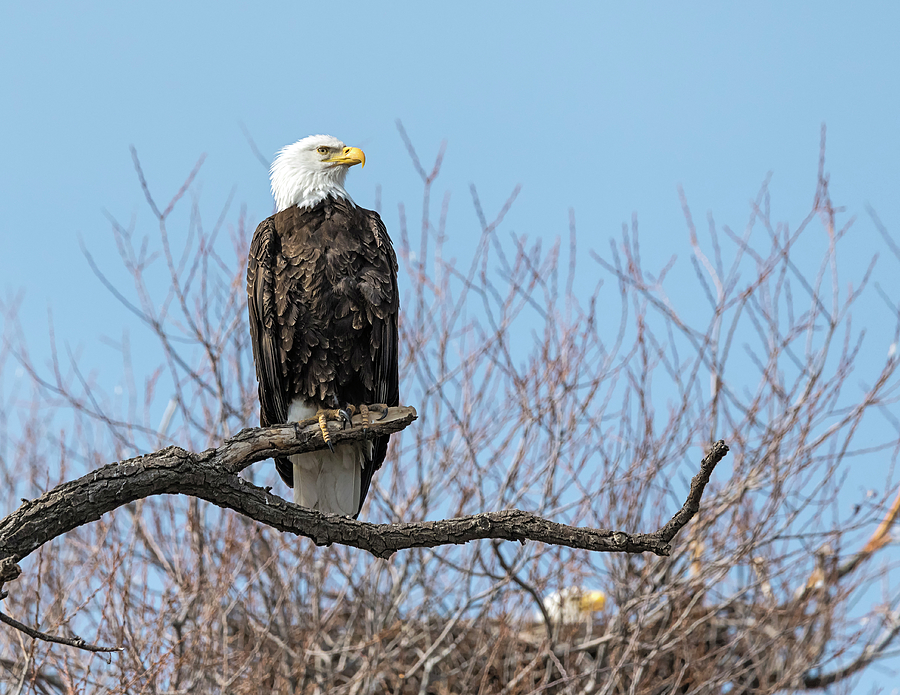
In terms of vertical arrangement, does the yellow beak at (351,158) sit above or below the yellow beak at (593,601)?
above

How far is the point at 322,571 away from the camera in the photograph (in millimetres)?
8008

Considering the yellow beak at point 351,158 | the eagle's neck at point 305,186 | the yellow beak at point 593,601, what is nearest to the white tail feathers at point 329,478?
the eagle's neck at point 305,186

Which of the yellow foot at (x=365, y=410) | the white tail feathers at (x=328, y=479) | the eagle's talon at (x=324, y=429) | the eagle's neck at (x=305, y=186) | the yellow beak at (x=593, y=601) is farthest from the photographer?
the yellow beak at (x=593, y=601)

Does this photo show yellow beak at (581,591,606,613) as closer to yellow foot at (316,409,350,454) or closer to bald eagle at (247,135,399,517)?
bald eagle at (247,135,399,517)

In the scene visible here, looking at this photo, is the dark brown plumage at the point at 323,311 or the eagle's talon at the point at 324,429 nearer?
the eagle's talon at the point at 324,429

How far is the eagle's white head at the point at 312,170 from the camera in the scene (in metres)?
5.34

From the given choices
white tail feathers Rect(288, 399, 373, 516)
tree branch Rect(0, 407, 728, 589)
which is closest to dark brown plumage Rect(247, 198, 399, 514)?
white tail feathers Rect(288, 399, 373, 516)

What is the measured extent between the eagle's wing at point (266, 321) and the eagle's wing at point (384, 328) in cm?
50

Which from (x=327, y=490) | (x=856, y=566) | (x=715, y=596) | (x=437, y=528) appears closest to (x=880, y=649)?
(x=856, y=566)

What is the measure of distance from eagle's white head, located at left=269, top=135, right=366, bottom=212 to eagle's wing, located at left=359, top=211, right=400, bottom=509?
1.20 feet

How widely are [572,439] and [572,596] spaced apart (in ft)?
4.23

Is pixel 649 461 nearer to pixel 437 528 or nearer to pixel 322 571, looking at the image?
pixel 322 571

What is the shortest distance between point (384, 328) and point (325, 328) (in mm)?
308

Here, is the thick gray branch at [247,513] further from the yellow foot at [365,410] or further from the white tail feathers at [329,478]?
the white tail feathers at [329,478]
